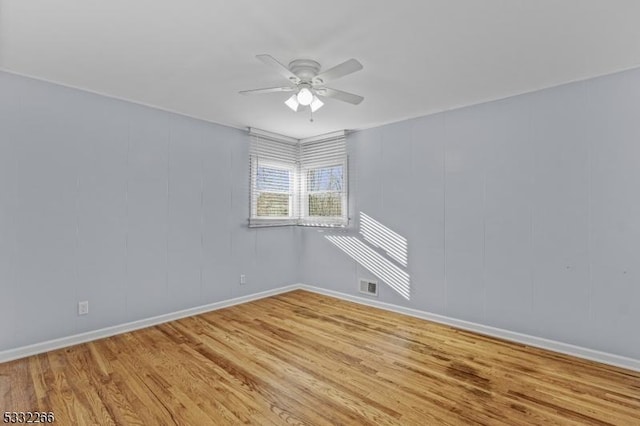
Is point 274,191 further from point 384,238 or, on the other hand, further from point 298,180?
point 384,238

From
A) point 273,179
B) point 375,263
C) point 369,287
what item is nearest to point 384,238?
point 375,263

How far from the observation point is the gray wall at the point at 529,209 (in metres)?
2.70

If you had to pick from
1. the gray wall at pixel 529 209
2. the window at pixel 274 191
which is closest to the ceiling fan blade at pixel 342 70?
the gray wall at pixel 529 209

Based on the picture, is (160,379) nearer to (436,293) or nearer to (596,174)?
(436,293)

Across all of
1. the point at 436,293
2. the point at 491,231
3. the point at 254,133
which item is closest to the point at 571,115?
the point at 491,231

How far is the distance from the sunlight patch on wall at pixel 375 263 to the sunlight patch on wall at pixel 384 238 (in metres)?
0.11

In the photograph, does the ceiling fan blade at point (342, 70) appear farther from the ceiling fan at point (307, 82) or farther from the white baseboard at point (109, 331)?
the white baseboard at point (109, 331)

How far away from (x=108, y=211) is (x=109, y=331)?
1237 millimetres

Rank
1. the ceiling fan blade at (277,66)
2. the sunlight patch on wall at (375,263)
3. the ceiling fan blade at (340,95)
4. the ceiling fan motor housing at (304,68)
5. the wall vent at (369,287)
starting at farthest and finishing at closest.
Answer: the wall vent at (369,287), the sunlight patch on wall at (375,263), the ceiling fan blade at (340,95), the ceiling fan motor housing at (304,68), the ceiling fan blade at (277,66)

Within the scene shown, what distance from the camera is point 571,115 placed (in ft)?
9.59

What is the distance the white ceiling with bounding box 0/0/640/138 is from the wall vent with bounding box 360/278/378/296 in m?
2.44

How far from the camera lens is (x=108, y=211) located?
10.7 ft

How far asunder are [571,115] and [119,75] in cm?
416

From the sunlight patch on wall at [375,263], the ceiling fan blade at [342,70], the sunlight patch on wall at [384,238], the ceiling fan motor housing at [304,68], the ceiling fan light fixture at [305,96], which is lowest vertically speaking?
the sunlight patch on wall at [375,263]
